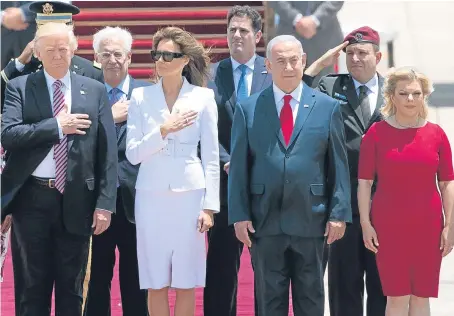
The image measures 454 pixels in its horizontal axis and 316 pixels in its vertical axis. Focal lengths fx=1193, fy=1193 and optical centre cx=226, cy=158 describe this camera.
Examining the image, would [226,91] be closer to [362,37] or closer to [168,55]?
[168,55]

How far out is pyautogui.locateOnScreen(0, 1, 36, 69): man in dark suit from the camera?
36.6ft

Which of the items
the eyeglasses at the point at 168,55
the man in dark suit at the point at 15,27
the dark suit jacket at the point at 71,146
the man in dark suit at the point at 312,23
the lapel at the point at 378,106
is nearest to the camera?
the dark suit jacket at the point at 71,146

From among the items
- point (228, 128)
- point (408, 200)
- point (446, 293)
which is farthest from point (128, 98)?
point (446, 293)

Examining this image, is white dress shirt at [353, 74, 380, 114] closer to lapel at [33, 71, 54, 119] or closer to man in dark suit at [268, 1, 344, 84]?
lapel at [33, 71, 54, 119]

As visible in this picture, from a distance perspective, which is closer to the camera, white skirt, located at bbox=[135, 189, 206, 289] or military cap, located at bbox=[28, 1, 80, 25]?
white skirt, located at bbox=[135, 189, 206, 289]

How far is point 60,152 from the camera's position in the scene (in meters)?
6.04

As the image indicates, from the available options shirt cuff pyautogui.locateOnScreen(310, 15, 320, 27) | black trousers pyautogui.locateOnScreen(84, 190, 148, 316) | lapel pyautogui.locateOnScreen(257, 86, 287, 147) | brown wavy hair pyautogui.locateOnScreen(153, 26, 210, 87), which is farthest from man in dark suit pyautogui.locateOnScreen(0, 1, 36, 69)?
lapel pyautogui.locateOnScreen(257, 86, 287, 147)

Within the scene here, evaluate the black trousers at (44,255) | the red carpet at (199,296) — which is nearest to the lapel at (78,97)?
the black trousers at (44,255)

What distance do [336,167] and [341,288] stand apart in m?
1.00

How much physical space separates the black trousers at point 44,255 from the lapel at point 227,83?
1.15m

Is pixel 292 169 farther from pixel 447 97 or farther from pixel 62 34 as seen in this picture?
pixel 447 97

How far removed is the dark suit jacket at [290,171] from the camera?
5.86 metres

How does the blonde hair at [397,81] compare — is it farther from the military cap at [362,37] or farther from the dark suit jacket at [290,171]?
the military cap at [362,37]

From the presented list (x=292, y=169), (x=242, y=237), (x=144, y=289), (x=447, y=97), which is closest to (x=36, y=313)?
(x=144, y=289)
